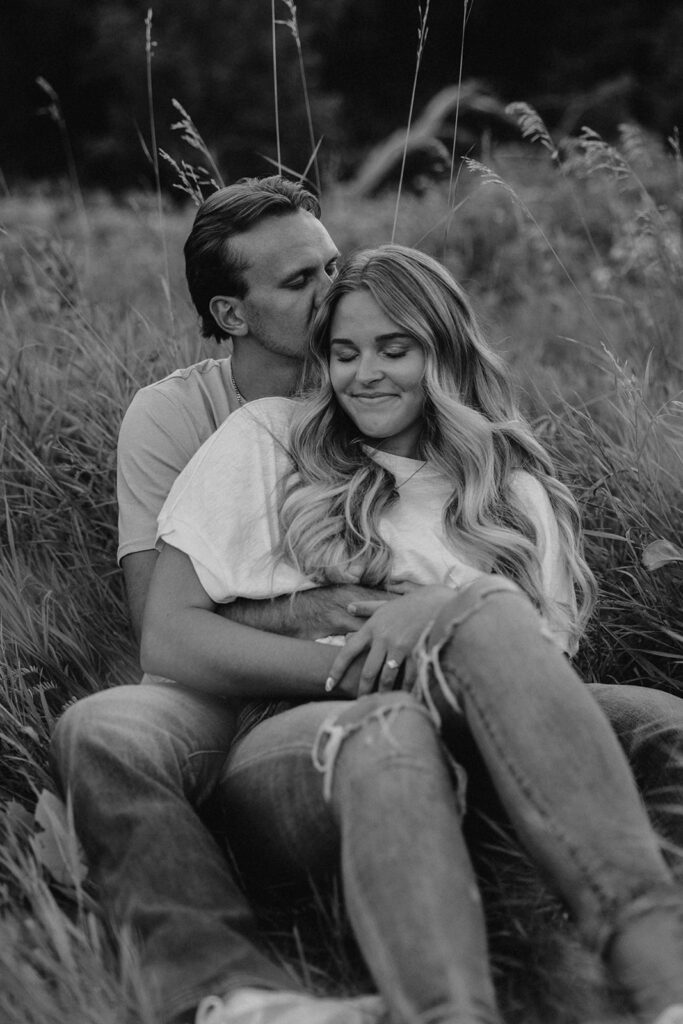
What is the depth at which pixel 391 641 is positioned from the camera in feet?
6.57

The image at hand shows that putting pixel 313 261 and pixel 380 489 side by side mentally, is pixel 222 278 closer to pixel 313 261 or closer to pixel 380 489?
pixel 313 261

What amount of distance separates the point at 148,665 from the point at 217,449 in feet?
1.63

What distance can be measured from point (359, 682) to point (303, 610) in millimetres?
285

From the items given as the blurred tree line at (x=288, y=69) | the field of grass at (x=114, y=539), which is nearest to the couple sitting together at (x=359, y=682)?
the field of grass at (x=114, y=539)

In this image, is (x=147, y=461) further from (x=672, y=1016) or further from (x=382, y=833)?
(x=672, y=1016)

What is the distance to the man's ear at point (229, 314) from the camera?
2965mm

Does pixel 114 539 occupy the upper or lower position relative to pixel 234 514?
lower

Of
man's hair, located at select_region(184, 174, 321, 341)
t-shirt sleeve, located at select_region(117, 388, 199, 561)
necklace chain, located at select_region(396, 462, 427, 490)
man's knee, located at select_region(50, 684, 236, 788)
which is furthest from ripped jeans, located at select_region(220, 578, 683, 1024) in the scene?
man's hair, located at select_region(184, 174, 321, 341)

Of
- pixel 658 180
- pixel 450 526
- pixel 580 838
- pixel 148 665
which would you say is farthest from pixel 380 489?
pixel 658 180

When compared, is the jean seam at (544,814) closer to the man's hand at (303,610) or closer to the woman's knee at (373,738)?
the woman's knee at (373,738)

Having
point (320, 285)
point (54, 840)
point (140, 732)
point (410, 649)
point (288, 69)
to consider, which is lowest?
point (54, 840)

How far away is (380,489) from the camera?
2.47 metres

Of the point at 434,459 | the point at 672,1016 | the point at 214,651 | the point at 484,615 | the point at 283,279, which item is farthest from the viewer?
the point at 283,279

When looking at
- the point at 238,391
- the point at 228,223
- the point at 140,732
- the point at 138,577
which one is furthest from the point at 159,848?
the point at 228,223
